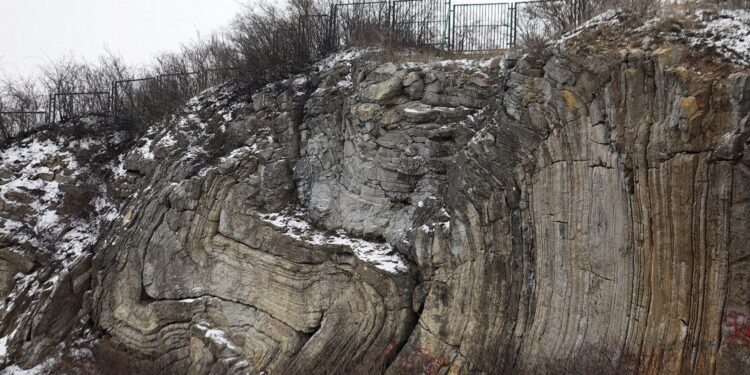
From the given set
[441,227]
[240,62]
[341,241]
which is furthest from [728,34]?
[240,62]

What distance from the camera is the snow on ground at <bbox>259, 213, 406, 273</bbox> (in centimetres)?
1004

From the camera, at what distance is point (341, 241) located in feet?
35.5

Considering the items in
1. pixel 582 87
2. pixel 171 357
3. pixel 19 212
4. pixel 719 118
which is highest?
pixel 582 87

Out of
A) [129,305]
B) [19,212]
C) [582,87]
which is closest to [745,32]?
[582,87]

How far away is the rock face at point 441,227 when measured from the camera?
684 cm

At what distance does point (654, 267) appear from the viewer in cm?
711

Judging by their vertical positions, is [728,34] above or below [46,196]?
above

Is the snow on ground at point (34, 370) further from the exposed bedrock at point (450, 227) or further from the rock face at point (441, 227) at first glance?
the exposed bedrock at point (450, 227)

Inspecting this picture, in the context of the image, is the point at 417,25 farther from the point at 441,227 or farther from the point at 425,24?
the point at 441,227

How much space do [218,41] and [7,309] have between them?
37.2 ft

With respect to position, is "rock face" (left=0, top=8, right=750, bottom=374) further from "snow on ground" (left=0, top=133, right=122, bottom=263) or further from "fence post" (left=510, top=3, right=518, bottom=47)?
"fence post" (left=510, top=3, right=518, bottom=47)

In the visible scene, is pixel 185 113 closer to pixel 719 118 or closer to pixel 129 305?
pixel 129 305

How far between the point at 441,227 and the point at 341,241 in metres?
2.22

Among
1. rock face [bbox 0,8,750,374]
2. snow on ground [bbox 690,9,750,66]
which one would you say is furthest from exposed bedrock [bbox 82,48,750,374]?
snow on ground [bbox 690,9,750,66]
